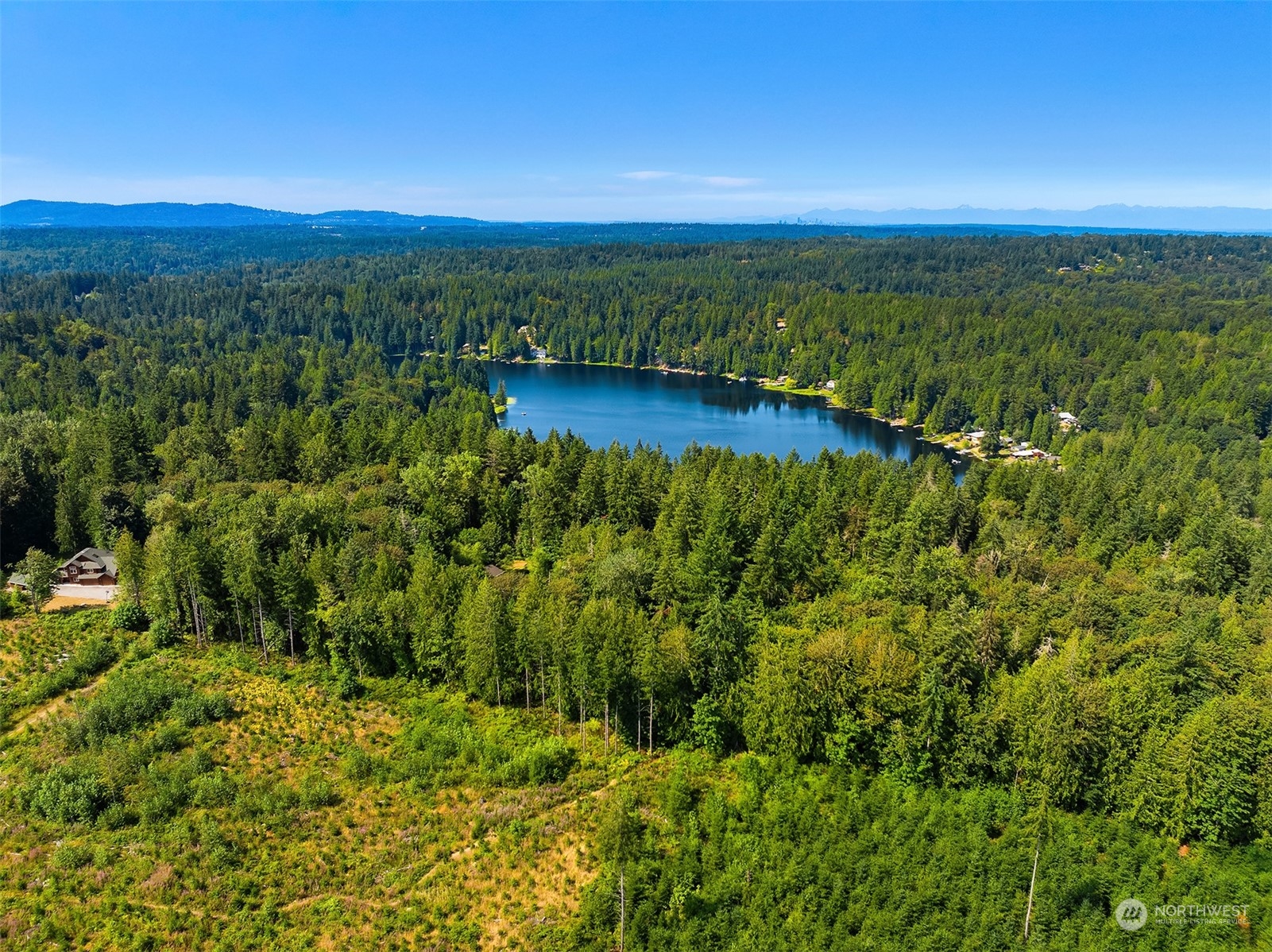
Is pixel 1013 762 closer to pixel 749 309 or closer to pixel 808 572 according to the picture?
pixel 808 572

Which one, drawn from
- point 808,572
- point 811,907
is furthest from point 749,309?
point 811,907

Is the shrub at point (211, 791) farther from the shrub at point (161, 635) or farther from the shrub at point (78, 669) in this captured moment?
the shrub at point (161, 635)

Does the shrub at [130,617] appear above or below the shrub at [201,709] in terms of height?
above

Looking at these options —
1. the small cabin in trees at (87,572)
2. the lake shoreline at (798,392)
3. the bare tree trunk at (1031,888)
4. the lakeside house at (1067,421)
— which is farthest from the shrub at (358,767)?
the lakeside house at (1067,421)

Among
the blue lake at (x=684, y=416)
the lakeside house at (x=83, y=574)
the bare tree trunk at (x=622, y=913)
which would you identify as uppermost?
the lakeside house at (x=83, y=574)

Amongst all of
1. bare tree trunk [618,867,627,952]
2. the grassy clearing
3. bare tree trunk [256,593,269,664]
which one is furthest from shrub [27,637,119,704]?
bare tree trunk [618,867,627,952]

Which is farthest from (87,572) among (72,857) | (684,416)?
(684,416)

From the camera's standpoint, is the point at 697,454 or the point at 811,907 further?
the point at 697,454
